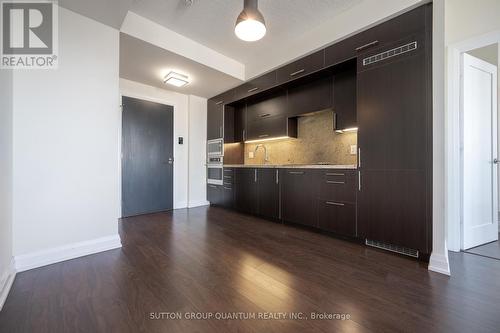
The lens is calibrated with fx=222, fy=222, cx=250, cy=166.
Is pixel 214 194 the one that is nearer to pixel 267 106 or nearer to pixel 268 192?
pixel 268 192

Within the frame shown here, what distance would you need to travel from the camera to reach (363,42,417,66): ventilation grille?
2.12 metres

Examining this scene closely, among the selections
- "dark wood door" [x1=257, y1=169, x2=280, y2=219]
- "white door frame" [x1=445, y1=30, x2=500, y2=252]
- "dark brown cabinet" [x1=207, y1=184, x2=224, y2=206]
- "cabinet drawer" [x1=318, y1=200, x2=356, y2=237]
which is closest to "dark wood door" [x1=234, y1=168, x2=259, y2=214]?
"dark wood door" [x1=257, y1=169, x2=280, y2=219]

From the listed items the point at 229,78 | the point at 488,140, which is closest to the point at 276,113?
the point at 229,78

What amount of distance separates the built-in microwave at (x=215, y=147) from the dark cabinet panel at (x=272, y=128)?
2.13 ft

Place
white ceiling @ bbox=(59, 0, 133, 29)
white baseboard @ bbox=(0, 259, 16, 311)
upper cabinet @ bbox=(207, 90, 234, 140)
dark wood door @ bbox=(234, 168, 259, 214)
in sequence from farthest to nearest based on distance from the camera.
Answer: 1. upper cabinet @ bbox=(207, 90, 234, 140)
2. dark wood door @ bbox=(234, 168, 259, 214)
3. white ceiling @ bbox=(59, 0, 133, 29)
4. white baseboard @ bbox=(0, 259, 16, 311)

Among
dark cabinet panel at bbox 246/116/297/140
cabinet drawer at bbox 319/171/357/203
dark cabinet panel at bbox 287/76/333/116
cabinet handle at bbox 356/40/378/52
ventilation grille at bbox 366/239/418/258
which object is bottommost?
ventilation grille at bbox 366/239/418/258

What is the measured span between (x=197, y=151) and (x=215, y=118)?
2.71 ft

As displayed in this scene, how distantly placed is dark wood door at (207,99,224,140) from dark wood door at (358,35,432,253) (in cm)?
287

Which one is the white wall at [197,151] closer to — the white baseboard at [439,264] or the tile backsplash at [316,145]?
the tile backsplash at [316,145]

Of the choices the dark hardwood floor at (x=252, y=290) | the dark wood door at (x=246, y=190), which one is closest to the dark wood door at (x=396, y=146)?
the dark hardwood floor at (x=252, y=290)

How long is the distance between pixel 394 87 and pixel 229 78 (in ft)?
8.45

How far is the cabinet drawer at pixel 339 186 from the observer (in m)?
2.57

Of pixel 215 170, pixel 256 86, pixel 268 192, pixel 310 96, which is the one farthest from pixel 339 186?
pixel 215 170

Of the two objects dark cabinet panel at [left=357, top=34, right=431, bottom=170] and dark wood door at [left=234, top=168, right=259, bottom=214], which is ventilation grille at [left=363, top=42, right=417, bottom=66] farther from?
dark wood door at [left=234, top=168, right=259, bottom=214]
